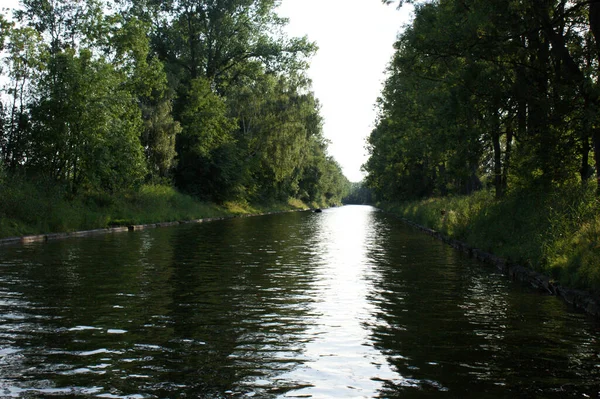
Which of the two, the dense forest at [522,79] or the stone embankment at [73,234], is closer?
the dense forest at [522,79]

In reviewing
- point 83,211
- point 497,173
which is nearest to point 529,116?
point 497,173

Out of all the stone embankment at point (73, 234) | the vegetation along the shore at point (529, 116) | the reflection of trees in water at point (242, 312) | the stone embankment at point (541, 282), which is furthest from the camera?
the stone embankment at point (73, 234)

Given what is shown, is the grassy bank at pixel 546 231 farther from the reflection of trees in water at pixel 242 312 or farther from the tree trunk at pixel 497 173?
the reflection of trees in water at pixel 242 312

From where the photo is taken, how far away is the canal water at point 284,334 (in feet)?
17.9

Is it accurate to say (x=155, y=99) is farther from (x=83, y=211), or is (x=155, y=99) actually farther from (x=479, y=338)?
(x=479, y=338)

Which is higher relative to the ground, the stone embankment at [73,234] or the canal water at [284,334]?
the stone embankment at [73,234]

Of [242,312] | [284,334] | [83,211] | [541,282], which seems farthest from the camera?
[83,211]

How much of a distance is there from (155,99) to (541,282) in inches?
1452

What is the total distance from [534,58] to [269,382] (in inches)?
766

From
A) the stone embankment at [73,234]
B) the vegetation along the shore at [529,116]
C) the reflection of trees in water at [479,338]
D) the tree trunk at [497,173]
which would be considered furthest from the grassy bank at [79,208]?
the tree trunk at [497,173]

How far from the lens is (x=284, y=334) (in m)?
7.54

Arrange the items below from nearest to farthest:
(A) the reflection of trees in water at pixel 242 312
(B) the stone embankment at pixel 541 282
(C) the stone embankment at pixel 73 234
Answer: (A) the reflection of trees in water at pixel 242 312, (B) the stone embankment at pixel 541 282, (C) the stone embankment at pixel 73 234

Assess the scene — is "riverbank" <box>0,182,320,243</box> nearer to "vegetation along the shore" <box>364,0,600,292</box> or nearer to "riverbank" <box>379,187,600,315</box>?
"vegetation along the shore" <box>364,0,600,292</box>

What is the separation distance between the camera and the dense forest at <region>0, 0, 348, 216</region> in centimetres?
3067
